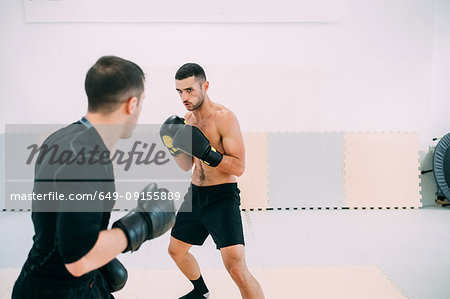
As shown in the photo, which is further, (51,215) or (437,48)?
(437,48)

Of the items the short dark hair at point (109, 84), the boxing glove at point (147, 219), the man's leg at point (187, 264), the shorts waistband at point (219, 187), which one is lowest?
the man's leg at point (187, 264)

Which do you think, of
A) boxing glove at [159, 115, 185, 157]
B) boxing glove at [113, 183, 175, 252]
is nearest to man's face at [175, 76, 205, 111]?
boxing glove at [159, 115, 185, 157]

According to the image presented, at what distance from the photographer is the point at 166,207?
1324 mm

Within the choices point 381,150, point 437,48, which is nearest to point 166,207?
point 381,150

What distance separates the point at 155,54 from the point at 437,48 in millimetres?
3879

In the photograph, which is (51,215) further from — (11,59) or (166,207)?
(11,59)

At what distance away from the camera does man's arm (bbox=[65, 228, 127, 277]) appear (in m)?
1.00

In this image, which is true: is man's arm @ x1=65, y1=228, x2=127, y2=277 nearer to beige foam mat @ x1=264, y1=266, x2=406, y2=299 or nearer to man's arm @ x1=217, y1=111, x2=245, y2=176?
man's arm @ x1=217, y1=111, x2=245, y2=176

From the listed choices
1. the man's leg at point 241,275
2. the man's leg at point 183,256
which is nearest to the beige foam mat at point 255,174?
the man's leg at point 183,256

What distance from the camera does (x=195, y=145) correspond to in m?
2.12

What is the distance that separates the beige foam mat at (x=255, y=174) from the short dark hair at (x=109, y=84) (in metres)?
3.43

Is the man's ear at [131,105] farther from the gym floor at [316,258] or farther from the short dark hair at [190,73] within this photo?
the gym floor at [316,258]

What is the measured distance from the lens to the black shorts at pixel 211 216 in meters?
2.10

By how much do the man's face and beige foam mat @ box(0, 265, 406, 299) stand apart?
138cm
